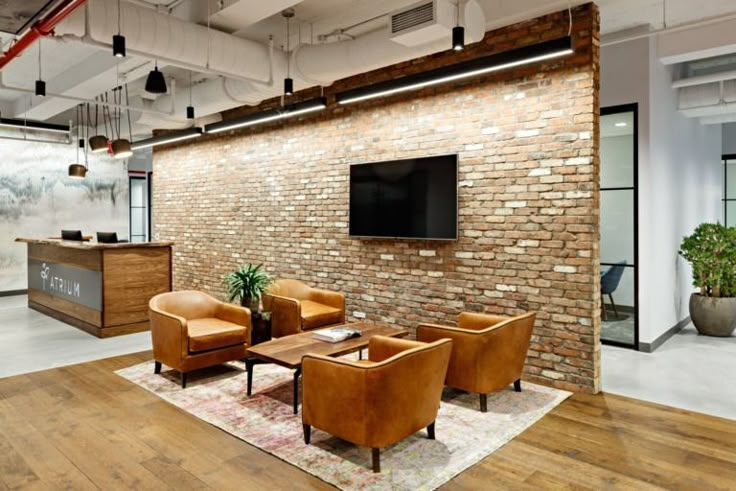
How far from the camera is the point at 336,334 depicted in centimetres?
452

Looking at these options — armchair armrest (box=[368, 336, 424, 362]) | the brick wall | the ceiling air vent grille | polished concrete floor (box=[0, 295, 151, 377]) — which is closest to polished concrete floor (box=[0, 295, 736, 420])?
polished concrete floor (box=[0, 295, 151, 377])

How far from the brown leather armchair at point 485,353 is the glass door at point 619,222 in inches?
90.9

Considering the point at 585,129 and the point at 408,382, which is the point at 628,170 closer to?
the point at 585,129

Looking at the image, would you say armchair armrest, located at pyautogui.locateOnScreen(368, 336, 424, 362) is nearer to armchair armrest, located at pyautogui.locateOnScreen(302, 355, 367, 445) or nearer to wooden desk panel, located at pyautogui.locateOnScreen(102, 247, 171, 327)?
armchair armrest, located at pyautogui.locateOnScreen(302, 355, 367, 445)

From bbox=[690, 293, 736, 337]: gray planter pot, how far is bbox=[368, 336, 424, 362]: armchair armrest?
200 inches

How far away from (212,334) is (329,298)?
64.6 inches

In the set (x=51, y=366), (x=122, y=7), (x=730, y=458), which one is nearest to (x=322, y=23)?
(x=122, y=7)

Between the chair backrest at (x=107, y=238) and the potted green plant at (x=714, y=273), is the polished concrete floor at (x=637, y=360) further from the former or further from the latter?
the chair backrest at (x=107, y=238)

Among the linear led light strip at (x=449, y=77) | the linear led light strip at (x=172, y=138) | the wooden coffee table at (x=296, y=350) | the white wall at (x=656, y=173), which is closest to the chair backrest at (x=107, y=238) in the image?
the linear led light strip at (x=172, y=138)

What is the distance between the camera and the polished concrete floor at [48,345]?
5371 millimetres

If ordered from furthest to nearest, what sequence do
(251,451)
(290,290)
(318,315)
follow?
(290,290) → (318,315) → (251,451)

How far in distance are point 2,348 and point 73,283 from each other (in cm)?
137

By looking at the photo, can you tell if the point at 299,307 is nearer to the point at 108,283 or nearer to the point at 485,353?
the point at 485,353

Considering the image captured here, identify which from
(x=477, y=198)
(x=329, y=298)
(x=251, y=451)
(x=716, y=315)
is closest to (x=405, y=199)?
(x=477, y=198)
